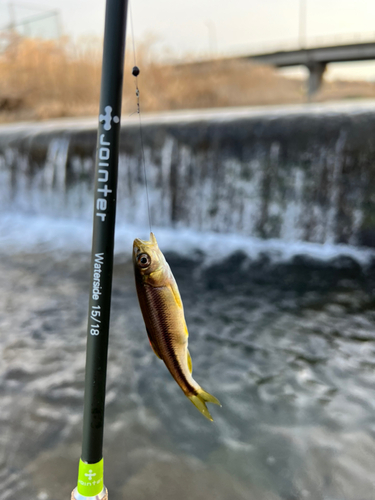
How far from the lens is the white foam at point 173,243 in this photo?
6.66 meters

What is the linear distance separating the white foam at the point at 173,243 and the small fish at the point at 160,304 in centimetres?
508

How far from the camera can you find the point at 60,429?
9.12ft

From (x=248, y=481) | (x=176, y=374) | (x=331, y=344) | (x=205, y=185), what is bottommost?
(x=248, y=481)

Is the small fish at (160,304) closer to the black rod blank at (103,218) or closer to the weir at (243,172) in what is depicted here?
the black rod blank at (103,218)

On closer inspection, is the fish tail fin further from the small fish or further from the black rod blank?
the black rod blank

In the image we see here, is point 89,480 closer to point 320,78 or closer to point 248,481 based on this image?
point 248,481

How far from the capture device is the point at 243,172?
7457 mm

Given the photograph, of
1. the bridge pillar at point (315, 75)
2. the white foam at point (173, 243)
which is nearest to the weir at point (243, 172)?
the white foam at point (173, 243)

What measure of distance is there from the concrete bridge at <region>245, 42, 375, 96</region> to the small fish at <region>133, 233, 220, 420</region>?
37206mm

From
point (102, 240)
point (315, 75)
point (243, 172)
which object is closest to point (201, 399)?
point (102, 240)

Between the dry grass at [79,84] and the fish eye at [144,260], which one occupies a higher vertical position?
the dry grass at [79,84]

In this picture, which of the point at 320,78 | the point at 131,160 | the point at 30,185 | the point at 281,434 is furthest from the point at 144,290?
the point at 320,78

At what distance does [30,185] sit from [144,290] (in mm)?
9089

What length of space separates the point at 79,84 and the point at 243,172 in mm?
11521
